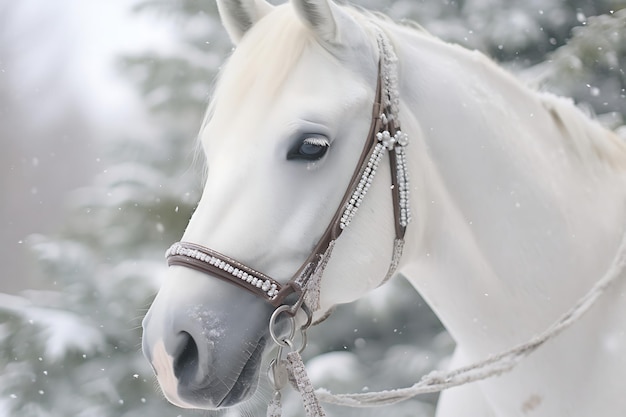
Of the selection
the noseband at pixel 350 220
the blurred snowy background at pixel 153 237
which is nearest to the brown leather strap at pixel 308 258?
the noseband at pixel 350 220

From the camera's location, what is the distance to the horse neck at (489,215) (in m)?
1.06

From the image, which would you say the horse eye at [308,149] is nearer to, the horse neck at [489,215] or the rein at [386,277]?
the rein at [386,277]

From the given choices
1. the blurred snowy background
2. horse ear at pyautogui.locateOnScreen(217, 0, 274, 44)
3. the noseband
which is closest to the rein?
the noseband

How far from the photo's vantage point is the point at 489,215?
1072 mm

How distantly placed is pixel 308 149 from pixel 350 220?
0.42 feet

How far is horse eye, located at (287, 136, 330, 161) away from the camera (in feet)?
3.01

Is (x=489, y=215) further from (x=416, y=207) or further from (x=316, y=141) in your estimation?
(x=316, y=141)

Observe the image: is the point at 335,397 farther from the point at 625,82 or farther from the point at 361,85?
the point at 625,82

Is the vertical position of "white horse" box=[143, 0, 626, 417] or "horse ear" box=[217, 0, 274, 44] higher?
"horse ear" box=[217, 0, 274, 44]

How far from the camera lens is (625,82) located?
267 cm

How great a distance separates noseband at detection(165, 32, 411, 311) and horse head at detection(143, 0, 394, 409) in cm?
1

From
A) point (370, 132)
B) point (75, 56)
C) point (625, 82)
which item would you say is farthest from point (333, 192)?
point (75, 56)

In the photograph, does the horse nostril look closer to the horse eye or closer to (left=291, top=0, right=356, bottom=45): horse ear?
the horse eye

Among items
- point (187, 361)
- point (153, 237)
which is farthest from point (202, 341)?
point (153, 237)
